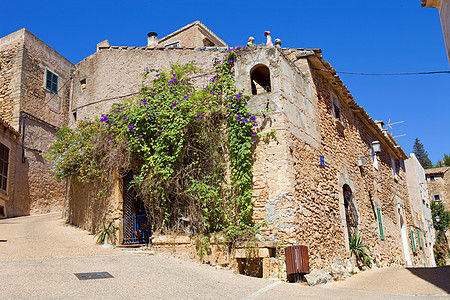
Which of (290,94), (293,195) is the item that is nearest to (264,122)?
(290,94)

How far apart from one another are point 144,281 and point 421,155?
67518 millimetres

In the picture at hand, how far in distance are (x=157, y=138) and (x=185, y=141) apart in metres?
0.69

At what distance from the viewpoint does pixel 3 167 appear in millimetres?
16844

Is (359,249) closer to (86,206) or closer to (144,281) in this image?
(144,281)

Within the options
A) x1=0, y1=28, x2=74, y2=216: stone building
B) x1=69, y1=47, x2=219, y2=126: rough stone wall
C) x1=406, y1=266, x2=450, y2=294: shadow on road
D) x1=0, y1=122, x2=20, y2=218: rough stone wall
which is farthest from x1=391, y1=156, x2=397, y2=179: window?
x1=0, y1=122, x2=20, y2=218: rough stone wall

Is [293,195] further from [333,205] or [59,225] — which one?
[59,225]

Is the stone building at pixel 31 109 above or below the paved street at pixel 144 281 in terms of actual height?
above

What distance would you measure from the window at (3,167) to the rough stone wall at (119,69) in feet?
14.2

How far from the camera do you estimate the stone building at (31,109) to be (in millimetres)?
18359

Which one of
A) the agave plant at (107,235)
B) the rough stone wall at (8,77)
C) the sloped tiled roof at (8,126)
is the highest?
the rough stone wall at (8,77)

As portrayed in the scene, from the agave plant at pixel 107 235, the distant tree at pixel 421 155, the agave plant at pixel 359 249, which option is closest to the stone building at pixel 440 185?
the distant tree at pixel 421 155

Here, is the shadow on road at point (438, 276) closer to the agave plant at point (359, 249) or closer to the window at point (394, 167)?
the agave plant at point (359, 249)

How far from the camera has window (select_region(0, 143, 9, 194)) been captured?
16.7 meters

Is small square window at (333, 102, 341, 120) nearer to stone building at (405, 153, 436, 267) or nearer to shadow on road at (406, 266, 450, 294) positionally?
shadow on road at (406, 266, 450, 294)
